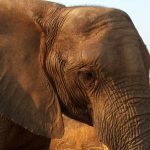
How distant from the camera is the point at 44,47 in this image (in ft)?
12.7

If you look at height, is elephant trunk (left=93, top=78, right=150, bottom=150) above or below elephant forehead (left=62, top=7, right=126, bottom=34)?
below

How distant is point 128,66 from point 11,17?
1055mm

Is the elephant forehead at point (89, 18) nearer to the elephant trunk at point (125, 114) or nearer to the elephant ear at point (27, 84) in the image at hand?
the elephant ear at point (27, 84)

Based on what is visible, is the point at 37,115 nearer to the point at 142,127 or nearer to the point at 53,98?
the point at 53,98

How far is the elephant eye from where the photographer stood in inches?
140

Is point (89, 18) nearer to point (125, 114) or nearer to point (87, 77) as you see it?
point (87, 77)

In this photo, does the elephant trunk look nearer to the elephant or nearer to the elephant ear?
the elephant

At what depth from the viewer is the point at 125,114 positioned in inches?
134

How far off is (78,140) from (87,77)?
4907 mm

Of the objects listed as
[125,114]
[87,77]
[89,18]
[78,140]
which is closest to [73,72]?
[87,77]

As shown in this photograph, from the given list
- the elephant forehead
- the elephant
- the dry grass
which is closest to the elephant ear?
the elephant

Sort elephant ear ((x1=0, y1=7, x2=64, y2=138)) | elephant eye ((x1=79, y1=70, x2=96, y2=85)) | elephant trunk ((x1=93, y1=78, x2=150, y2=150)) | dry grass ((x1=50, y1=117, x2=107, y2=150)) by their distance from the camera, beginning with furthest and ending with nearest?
1. dry grass ((x1=50, y1=117, x2=107, y2=150))
2. elephant ear ((x1=0, y1=7, x2=64, y2=138))
3. elephant eye ((x1=79, y1=70, x2=96, y2=85))
4. elephant trunk ((x1=93, y1=78, x2=150, y2=150))

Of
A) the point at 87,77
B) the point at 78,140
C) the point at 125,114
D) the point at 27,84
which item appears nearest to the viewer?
the point at 125,114

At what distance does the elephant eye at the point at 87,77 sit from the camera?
11.7ft
